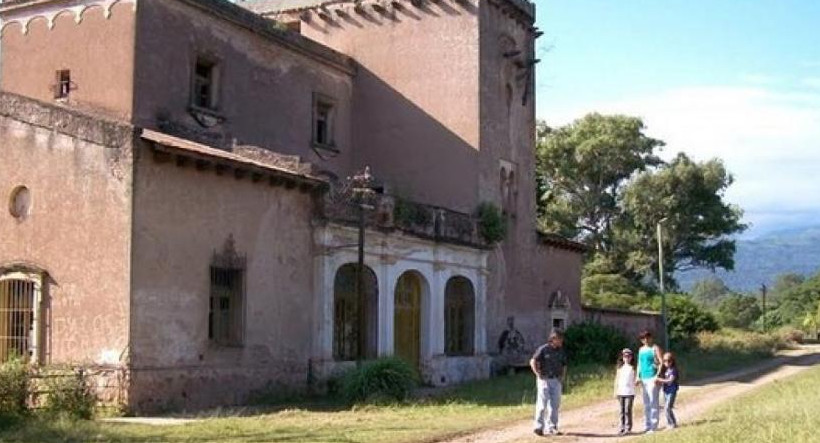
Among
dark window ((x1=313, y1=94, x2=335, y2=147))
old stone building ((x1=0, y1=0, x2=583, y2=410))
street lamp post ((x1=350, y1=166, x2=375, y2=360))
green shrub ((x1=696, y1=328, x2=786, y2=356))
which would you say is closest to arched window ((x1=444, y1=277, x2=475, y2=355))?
old stone building ((x1=0, y1=0, x2=583, y2=410))

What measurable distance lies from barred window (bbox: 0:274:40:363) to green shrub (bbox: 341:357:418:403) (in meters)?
6.25

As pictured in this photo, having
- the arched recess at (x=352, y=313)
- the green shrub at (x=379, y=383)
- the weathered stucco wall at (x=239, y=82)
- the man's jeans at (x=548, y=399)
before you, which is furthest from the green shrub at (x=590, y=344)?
the man's jeans at (x=548, y=399)

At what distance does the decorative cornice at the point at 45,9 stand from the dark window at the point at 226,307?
6731mm

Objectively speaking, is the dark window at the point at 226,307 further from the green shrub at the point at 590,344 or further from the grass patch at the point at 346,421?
the green shrub at the point at 590,344

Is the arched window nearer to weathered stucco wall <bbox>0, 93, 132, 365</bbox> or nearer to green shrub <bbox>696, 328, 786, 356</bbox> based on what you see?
weathered stucco wall <bbox>0, 93, 132, 365</bbox>

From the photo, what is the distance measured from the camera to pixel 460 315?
3056 centimetres

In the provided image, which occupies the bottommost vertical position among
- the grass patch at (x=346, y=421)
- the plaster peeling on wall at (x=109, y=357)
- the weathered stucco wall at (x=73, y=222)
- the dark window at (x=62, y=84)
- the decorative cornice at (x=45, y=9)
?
the grass patch at (x=346, y=421)

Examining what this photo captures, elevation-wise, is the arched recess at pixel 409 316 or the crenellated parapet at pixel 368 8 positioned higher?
the crenellated parapet at pixel 368 8

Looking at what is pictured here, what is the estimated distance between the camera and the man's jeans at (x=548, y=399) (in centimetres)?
1719

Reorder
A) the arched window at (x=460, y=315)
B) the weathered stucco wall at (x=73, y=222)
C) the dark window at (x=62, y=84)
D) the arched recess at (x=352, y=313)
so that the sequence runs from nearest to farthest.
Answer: the weathered stucco wall at (x=73, y=222) < the dark window at (x=62, y=84) < the arched recess at (x=352, y=313) < the arched window at (x=460, y=315)

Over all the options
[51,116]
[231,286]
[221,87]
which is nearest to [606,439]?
[231,286]

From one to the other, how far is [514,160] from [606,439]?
58.4ft

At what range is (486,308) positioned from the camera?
31.3 meters

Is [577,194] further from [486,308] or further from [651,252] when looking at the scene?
[486,308]
